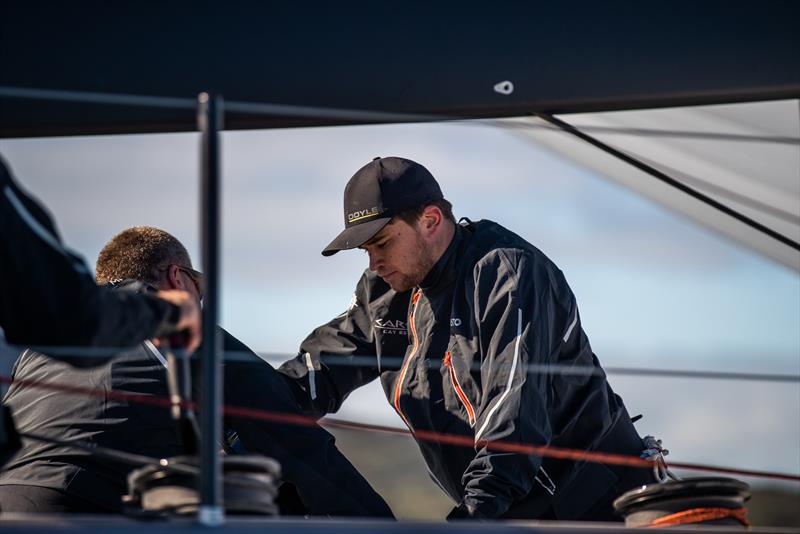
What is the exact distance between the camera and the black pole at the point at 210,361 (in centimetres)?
152

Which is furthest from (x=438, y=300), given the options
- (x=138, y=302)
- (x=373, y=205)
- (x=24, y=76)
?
(x=138, y=302)

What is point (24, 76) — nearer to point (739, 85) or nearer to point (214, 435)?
point (214, 435)

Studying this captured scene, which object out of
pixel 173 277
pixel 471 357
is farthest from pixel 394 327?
pixel 173 277

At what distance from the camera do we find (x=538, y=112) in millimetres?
2346

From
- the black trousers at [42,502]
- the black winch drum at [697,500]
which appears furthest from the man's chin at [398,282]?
the black winch drum at [697,500]

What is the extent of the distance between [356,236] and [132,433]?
0.62 meters

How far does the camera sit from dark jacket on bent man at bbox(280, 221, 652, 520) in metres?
2.36

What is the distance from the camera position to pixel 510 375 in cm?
239

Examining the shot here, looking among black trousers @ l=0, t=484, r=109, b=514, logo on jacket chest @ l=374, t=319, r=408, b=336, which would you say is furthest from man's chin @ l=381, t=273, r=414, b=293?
black trousers @ l=0, t=484, r=109, b=514

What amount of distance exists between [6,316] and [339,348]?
4.56 feet

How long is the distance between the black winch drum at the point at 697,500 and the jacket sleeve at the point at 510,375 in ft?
1.56

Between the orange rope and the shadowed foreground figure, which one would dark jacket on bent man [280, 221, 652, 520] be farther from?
the orange rope

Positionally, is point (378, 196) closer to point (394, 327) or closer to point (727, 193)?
point (394, 327)

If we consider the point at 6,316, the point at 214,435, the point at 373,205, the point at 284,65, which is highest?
the point at 284,65
